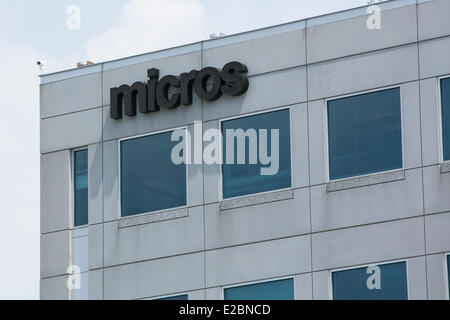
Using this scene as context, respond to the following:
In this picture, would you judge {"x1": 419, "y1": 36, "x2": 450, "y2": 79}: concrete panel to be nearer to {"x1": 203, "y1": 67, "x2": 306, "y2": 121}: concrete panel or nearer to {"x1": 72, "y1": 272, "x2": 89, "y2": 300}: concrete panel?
{"x1": 203, "y1": 67, "x2": 306, "y2": 121}: concrete panel

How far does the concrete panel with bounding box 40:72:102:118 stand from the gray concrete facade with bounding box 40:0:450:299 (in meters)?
0.05

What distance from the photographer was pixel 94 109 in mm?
39844

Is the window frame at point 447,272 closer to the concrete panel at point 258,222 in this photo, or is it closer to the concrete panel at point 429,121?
the concrete panel at point 429,121

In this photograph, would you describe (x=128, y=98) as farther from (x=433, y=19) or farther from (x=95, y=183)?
(x=433, y=19)

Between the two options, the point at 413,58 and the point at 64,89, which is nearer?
the point at 413,58

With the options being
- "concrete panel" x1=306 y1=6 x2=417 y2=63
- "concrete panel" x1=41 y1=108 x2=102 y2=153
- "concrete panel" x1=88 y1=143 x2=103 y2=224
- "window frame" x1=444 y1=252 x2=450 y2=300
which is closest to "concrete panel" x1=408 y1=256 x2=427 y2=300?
"window frame" x1=444 y1=252 x2=450 y2=300

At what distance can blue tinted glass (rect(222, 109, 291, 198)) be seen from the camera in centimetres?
3631

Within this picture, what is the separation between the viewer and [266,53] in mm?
37219

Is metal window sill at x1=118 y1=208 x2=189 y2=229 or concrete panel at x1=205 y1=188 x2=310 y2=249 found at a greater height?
metal window sill at x1=118 y1=208 x2=189 y2=229

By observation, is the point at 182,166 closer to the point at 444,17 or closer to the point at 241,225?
the point at 241,225

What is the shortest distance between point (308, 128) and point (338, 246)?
3289 mm

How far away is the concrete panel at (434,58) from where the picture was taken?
34.5 meters
